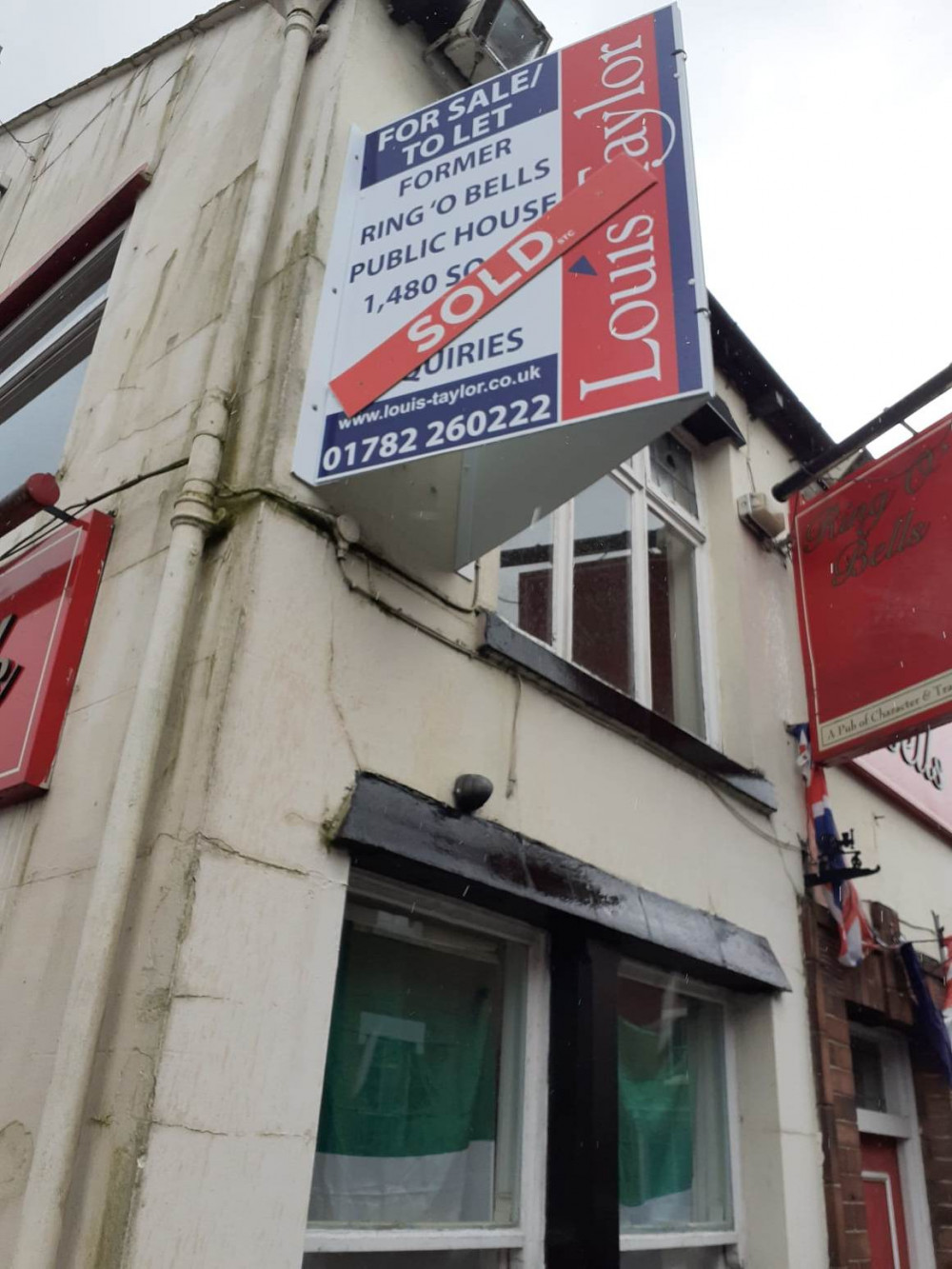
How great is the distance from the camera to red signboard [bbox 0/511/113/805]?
3.13 metres

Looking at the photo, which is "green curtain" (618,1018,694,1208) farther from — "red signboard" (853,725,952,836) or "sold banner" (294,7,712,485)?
"sold banner" (294,7,712,485)

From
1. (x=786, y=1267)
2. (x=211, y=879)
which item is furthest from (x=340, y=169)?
(x=786, y=1267)

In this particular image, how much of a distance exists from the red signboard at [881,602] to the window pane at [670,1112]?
1456 mm

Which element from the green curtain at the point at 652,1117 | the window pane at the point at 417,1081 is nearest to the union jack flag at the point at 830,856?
the green curtain at the point at 652,1117

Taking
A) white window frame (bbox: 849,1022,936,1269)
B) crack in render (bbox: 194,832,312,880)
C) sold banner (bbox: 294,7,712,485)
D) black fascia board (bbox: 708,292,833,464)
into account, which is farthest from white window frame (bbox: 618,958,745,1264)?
black fascia board (bbox: 708,292,833,464)

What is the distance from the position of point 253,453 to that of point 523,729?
52.9 inches

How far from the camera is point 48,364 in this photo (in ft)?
17.3

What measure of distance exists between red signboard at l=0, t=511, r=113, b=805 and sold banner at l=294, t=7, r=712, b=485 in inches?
33.0

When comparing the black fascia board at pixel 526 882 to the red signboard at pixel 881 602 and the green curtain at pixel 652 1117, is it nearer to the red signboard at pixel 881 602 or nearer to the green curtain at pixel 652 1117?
the green curtain at pixel 652 1117

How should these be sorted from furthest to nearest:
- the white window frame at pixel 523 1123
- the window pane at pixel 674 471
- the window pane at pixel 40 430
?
the window pane at pixel 674 471, the window pane at pixel 40 430, the white window frame at pixel 523 1123

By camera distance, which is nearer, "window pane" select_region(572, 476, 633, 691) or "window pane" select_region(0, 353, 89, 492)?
"window pane" select_region(572, 476, 633, 691)

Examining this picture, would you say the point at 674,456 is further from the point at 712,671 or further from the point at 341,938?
the point at 341,938

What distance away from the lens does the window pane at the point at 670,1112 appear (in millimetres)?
3932

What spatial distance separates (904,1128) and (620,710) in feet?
10.9
